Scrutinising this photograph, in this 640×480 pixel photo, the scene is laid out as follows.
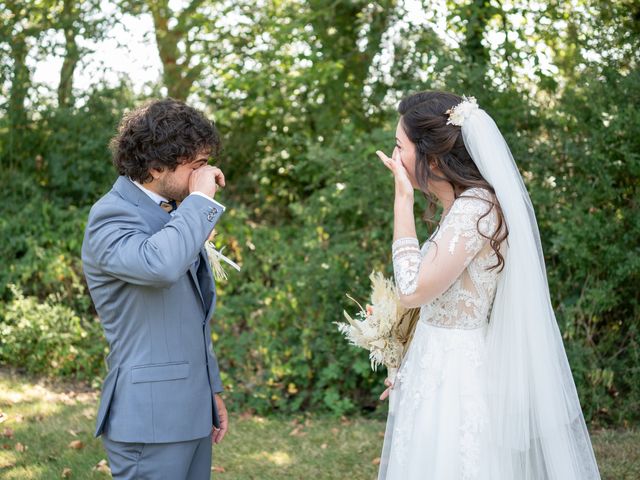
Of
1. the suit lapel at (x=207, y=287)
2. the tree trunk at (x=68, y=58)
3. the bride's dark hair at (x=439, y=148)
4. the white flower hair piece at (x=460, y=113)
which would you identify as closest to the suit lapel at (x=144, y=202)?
the suit lapel at (x=207, y=287)

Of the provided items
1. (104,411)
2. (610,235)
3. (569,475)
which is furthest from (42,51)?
(569,475)

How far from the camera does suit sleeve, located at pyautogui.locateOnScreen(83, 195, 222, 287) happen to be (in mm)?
2389

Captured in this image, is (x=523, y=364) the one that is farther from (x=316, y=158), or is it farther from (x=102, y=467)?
(x=316, y=158)

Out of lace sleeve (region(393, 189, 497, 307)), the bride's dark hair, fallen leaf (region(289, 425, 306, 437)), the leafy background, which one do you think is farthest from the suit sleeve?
the leafy background

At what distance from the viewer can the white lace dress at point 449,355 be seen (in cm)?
269

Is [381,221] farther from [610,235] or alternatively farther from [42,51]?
[42,51]

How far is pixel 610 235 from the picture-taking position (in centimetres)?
554

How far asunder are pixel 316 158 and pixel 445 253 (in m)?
4.50

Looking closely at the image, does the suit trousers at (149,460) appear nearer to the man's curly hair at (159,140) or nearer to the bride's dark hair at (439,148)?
the man's curly hair at (159,140)

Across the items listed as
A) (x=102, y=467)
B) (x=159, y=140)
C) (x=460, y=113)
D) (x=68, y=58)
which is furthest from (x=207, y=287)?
(x=68, y=58)

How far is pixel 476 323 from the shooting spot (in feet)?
9.52

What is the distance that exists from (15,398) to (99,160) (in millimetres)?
3130

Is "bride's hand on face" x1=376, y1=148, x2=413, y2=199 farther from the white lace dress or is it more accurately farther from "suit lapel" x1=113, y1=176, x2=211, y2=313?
"suit lapel" x1=113, y1=176, x2=211, y2=313

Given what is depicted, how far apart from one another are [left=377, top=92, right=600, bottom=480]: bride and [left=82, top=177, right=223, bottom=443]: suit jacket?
2.51 feet
